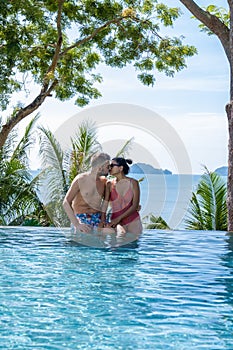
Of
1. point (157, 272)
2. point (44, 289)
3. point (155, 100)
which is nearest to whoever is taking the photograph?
Result: point (44, 289)

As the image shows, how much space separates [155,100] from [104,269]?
4199 cm

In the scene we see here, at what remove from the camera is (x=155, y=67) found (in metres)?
15.6

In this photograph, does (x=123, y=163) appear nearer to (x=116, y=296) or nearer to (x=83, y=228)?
(x=83, y=228)

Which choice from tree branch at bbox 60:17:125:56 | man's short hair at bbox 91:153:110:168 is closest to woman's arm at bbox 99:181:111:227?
man's short hair at bbox 91:153:110:168

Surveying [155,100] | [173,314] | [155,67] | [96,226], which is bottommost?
[173,314]

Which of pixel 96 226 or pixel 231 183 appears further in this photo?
pixel 231 183

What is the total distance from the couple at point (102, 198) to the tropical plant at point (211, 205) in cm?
451

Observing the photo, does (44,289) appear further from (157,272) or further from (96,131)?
(96,131)

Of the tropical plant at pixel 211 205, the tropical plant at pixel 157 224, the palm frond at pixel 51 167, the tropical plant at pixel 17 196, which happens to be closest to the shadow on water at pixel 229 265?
the tropical plant at pixel 211 205

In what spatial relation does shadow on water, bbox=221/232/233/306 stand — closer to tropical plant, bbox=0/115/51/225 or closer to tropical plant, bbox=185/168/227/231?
tropical plant, bbox=185/168/227/231

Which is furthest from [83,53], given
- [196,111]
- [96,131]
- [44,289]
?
[196,111]

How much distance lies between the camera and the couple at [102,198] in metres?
8.10

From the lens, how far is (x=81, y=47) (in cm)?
1622

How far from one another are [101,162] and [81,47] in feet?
29.1
